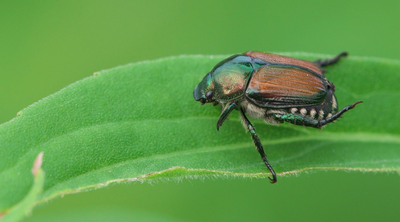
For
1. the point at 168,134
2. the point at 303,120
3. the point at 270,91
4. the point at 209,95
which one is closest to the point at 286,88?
the point at 270,91

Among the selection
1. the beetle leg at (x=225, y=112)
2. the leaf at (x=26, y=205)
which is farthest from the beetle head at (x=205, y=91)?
the leaf at (x=26, y=205)

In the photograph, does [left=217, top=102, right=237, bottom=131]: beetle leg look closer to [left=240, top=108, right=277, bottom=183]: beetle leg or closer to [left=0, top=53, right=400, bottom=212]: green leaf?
[left=0, top=53, right=400, bottom=212]: green leaf

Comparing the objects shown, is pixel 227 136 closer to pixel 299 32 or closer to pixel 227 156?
pixel 227 156

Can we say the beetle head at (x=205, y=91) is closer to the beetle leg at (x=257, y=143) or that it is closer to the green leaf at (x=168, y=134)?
the green leaf at (x=168, y=134)

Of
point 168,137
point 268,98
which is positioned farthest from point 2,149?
point 268,98

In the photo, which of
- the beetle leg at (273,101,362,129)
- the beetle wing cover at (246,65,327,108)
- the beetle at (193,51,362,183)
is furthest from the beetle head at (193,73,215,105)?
the beetle leg at (273,101,362,129)

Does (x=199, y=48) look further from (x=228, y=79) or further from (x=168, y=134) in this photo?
(x=168, y=134)
